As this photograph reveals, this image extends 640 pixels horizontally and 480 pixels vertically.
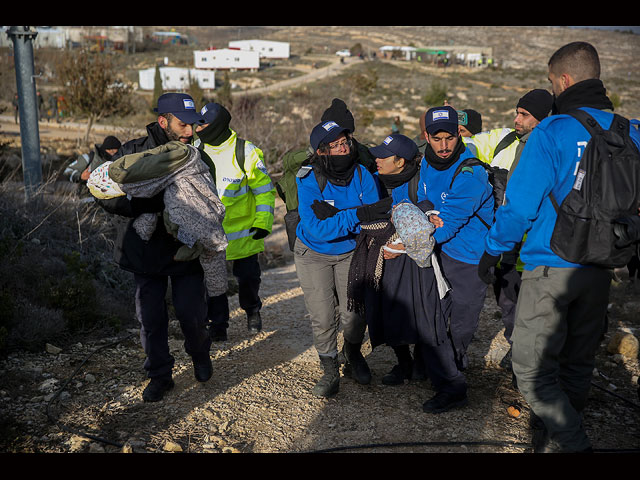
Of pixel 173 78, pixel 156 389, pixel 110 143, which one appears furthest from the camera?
pixel 173 78

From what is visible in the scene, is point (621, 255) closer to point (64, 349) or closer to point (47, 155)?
point (64, 349)

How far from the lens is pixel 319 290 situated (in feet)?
13.6

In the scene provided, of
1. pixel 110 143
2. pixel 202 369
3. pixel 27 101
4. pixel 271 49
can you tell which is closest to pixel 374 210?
pixel 202 369

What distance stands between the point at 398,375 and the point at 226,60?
63.5 meters

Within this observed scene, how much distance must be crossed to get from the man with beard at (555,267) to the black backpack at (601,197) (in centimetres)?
6

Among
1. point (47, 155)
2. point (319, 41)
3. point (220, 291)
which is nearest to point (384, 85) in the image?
point (47, 155)

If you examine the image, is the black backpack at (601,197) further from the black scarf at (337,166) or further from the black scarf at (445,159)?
the black scarf at (337,166)

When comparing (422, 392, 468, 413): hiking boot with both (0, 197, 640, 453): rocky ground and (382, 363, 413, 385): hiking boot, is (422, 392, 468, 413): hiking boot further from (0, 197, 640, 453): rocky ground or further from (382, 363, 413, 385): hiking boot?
(382, 363, 413, 385): hiking boot

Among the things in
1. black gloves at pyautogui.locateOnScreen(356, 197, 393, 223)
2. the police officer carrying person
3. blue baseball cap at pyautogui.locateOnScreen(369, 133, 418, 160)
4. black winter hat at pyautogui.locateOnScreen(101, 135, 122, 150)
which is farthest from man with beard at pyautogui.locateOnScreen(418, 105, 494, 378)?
black winter hat at pyautogui.locateOnScreen(101, 135, 122, 150)

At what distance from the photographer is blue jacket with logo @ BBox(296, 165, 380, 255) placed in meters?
3.88

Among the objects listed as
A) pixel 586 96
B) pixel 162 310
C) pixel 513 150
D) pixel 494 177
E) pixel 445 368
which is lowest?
pixel 445 368

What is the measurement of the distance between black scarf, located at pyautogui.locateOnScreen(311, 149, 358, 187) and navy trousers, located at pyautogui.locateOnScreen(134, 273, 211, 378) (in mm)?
1160

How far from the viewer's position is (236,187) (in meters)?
5.13

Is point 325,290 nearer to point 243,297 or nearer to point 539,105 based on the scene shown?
point 243,297
